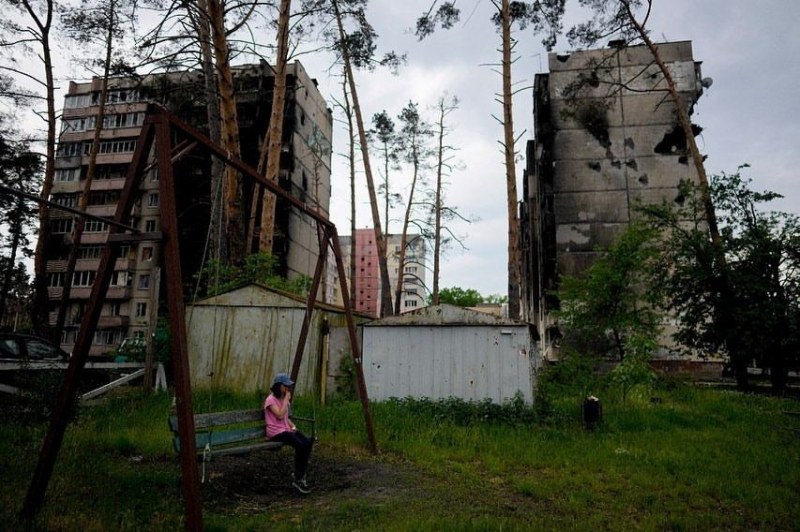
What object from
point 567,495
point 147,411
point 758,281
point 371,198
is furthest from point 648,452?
point 371,198

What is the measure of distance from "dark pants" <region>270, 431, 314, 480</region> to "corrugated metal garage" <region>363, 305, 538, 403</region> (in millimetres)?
5954

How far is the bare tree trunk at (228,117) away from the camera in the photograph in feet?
47.0

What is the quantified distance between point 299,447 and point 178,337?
2.43 meters

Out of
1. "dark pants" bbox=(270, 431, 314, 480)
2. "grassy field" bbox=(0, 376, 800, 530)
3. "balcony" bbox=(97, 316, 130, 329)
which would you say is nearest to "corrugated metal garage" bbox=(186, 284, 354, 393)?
"grassy field" bbox=(0, 376, 800, 530)

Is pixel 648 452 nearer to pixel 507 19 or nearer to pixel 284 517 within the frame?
pixel 284 517

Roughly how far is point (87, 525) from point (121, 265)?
1687 inches

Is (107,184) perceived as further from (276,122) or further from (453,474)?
(453,474)

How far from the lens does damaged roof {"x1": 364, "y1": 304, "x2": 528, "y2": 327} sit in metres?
11.3

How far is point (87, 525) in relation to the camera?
13.4 ft

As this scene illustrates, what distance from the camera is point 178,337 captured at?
4.01m

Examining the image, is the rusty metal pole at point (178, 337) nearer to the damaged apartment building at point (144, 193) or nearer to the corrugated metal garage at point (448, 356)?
the corrugated metal garage at point (448, 356)

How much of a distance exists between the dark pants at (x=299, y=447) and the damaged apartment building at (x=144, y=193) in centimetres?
2786

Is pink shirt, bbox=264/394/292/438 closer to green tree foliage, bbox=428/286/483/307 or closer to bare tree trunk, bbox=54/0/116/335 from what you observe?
bare tree trunk, bbox=54/0/116/335

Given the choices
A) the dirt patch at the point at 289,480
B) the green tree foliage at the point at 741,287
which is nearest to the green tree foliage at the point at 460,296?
the green tree foliage at the point at 741,287
